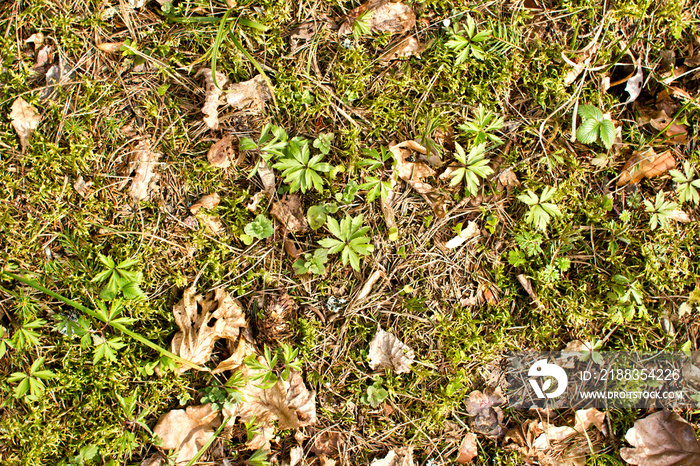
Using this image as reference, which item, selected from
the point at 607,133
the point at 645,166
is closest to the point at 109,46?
the point at 607,133

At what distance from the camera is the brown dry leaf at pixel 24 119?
2.64 m

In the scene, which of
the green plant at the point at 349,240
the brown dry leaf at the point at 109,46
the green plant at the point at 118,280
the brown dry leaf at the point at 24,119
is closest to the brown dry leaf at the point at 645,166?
the green plant at the point at 349,240

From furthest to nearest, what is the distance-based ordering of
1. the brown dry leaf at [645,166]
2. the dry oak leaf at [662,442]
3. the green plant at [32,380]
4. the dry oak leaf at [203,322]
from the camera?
the brown dry leaf at [645,166]
the dry oak leaf at [662,442]
the dry oak leaf at [203,322]
the green plant at [32,380]

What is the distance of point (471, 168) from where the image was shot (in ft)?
8.85

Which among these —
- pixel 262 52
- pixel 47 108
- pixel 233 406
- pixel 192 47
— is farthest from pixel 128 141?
pixel 233 406

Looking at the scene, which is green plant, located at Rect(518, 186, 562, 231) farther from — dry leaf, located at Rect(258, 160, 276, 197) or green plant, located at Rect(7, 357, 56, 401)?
green plant, located at Rect(7, 357, 56, 401)

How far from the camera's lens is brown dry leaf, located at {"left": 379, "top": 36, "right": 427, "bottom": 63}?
2.80m

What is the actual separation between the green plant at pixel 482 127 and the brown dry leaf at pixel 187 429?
2.48m

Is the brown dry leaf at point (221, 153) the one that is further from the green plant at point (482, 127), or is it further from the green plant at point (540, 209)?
the green plant at point (540, 209)

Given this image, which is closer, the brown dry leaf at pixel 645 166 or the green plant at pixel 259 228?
the green plant at pixel 259 228

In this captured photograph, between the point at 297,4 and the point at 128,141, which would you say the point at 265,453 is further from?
the point at 297,4

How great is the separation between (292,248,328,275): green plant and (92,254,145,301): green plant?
1.01 metres

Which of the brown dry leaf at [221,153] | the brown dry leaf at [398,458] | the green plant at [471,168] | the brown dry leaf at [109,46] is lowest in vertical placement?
the brown dry leaf at [398,458]

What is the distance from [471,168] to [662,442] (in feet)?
7.59
